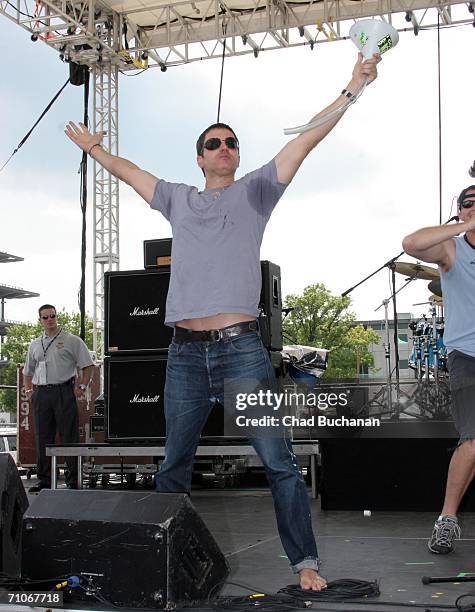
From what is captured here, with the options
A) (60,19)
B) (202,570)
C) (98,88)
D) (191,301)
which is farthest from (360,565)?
(98,88)

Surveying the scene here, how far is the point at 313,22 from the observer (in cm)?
1055

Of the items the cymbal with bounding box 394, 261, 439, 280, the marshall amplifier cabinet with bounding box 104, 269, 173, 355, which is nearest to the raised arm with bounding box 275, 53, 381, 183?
the marshall amplifier cabinet with bounding box 104, 269, 173, 355

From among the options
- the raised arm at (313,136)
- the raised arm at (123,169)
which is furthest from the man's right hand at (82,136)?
the raised arm at (313,136)

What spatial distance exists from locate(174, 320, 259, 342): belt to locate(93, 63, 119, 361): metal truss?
908 centimetres

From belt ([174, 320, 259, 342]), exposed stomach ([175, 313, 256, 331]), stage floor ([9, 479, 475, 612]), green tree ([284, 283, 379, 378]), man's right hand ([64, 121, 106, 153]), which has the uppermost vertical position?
green tree ([284, 283, 379, 378])

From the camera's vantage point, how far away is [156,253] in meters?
6.20

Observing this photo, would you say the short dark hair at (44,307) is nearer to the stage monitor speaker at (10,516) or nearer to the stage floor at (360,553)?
the stage floor at (360,553)

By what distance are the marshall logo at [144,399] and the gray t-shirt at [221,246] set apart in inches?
126

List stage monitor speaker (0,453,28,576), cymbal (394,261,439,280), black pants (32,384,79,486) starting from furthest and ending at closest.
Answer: cymbal (394,261,439,280) → black pants (32,384,79,486) → stage monitor speaker (0,453,28,576)

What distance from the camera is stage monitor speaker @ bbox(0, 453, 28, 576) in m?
3.14

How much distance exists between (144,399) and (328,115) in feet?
12.5

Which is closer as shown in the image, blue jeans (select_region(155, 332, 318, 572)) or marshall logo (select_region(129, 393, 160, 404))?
blue jeans (select_region(155, 332, 318, 572))

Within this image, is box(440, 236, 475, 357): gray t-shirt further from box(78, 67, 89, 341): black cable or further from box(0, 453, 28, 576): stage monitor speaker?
box(78, 67, 89, 341): black cable

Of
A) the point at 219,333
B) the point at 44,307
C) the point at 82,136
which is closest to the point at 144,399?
the point at 44,307
